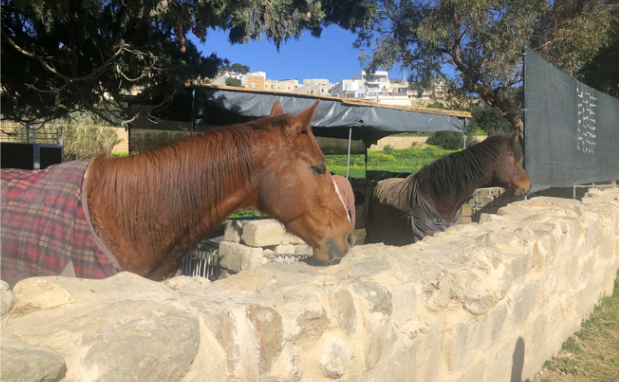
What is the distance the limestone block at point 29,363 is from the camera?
32.9 inches

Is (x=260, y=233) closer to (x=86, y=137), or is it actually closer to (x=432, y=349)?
(x=432, y=349)

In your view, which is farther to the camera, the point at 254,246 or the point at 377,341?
the point at 254,246

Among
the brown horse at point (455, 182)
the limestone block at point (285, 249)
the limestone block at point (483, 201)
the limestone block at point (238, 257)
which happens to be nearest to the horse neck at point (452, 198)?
the brown horse at point (455, 182)

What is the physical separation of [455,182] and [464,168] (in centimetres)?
20

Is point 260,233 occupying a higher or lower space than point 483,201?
lower

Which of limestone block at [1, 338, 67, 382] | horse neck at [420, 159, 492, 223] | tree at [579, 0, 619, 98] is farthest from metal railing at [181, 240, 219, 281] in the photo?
tree at [579, 0, 619, 98]

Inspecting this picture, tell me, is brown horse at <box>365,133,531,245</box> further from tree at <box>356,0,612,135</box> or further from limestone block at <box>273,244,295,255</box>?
tree at <box>356,0,612,135</box>

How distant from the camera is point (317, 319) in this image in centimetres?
147

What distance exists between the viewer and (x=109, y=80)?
209 inches

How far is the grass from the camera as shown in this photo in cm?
317

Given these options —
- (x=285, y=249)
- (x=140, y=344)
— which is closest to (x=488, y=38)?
(x=285, y=249)

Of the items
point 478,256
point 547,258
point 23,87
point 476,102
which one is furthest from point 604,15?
point 23,87

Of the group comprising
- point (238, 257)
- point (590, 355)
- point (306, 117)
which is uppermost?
point (306, 117)

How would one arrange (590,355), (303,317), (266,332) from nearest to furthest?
(266,332), (303,317), (590,355)
